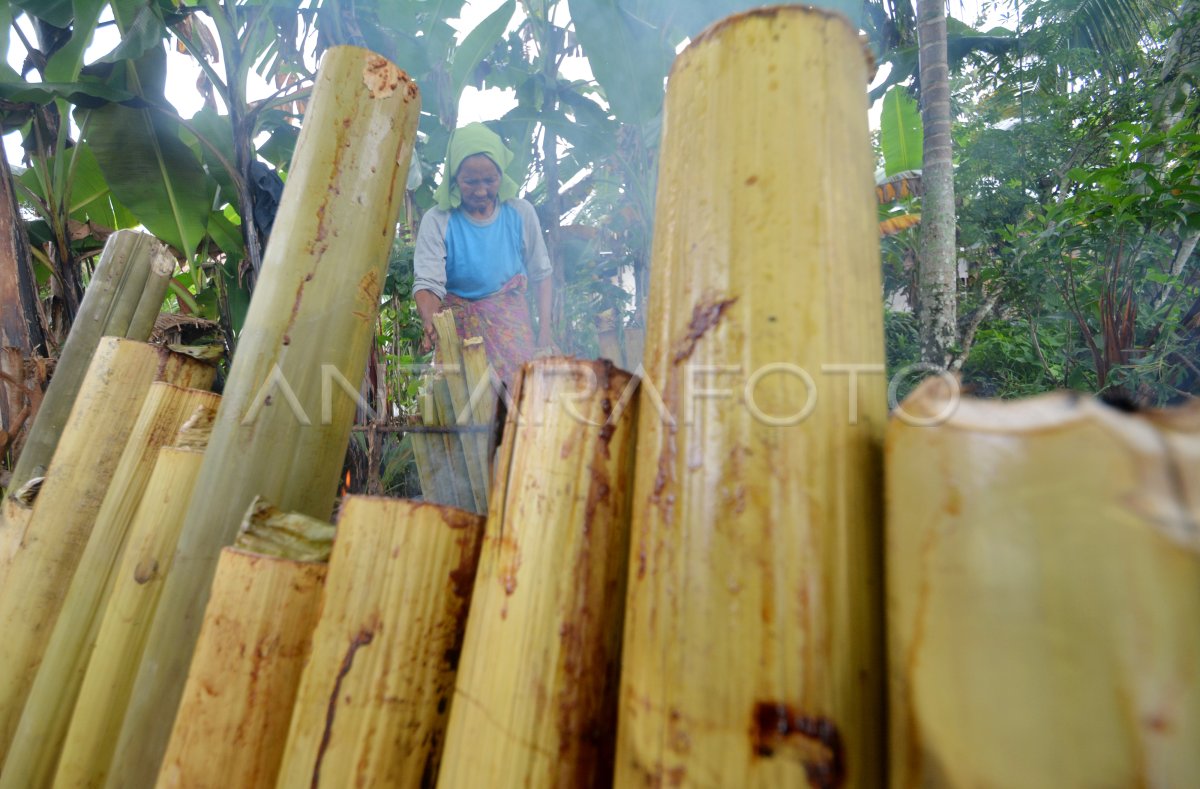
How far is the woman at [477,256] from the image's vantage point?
286cm

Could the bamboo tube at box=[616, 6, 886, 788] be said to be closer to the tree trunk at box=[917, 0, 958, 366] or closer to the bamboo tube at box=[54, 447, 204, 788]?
the bamboo tube at box=[54, 447, 204, 788]

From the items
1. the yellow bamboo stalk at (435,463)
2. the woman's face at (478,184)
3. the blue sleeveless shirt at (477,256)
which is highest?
the woman's face at (478,184)

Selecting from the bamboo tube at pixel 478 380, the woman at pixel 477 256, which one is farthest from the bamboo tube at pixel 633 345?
the woman at pixel 477 256

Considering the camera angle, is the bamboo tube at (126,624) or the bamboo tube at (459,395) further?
the bamboo tube at (459,395)

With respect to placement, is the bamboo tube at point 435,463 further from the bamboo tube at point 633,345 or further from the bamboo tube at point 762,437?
the bamboo tube at point 762,437

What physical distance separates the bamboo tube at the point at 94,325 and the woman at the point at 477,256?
3.94ft

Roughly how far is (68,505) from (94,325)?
1.89 feet

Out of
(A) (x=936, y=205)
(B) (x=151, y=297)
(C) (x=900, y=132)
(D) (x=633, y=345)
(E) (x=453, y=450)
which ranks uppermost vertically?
(C) (x=900, y=132)

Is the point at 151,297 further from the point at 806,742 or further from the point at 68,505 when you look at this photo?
the point at 806,742

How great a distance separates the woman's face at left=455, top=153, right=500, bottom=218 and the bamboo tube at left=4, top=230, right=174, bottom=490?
149 centimetres

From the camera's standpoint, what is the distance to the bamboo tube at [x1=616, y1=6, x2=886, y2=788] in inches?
17.6

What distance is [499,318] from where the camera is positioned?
2953mm

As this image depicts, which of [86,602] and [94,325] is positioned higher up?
[94,325]

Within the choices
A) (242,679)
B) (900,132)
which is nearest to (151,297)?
(242,679)
